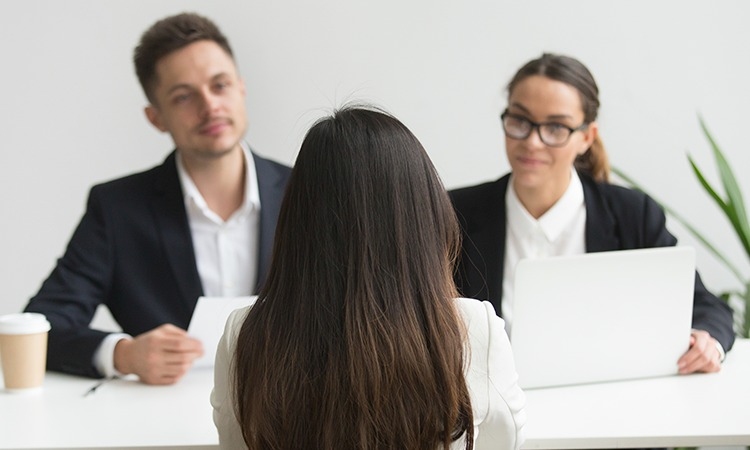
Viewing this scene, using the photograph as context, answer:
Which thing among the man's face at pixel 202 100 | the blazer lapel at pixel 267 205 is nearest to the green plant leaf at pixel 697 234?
the blazer lapel at pixel 267 205

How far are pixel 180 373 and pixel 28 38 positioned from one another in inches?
76.6

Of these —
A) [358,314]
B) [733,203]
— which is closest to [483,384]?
[358,314]

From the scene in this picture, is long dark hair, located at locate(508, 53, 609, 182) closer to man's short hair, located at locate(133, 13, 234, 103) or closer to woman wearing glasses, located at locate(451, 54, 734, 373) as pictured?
woman wearing glasses, located at locate(451, 54, 734, 373)

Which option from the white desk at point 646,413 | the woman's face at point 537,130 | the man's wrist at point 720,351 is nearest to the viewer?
the white desk at point 646,413

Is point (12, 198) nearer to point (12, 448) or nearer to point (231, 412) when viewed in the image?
point (12, 448)

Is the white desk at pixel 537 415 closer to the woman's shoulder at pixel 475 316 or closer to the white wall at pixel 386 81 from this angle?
the woman's shoulder at pixel 475 316

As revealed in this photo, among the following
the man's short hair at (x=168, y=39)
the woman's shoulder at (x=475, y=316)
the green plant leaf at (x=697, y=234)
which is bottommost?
the green plant leaf at (x=697, y=234)

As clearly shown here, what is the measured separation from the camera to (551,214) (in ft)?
8.45

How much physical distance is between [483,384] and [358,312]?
25 cm

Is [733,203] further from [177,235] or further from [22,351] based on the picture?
[22,351]

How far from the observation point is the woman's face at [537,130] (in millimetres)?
2486

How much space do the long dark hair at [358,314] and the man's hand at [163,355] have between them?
65 cm

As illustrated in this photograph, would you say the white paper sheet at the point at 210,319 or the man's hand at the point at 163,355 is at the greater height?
the white paper sheet at the point at 210,319

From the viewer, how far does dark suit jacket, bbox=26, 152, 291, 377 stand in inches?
105
